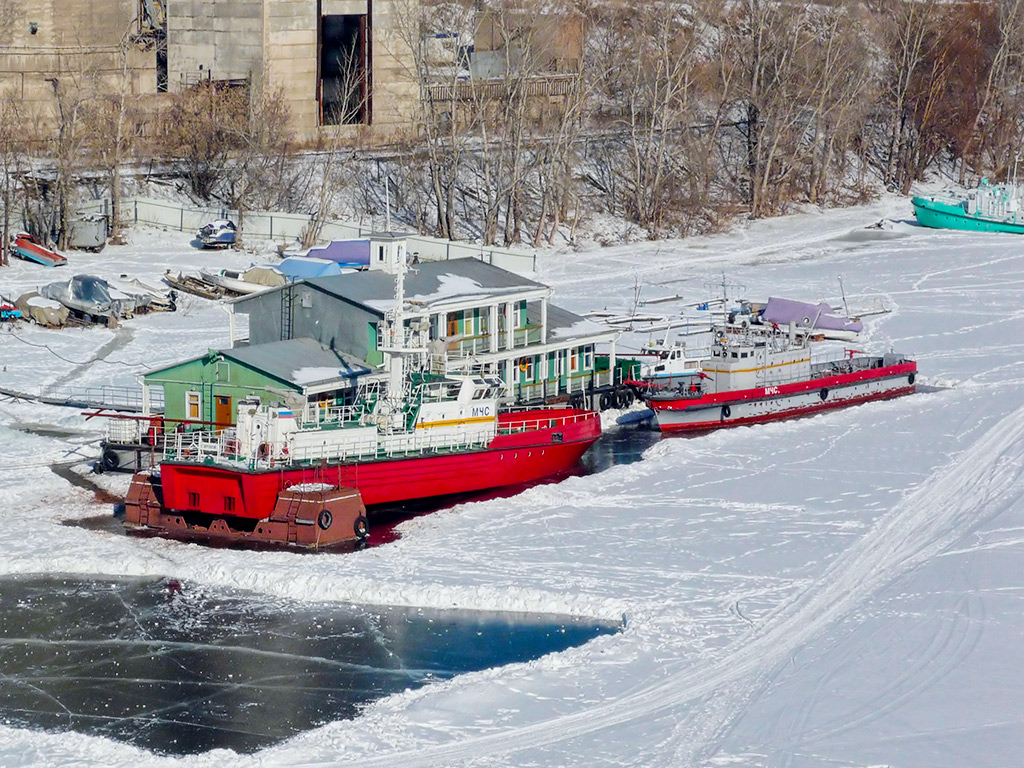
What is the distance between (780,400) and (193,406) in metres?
15.8

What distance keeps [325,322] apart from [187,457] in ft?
22.8

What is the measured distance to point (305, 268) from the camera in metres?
53.9

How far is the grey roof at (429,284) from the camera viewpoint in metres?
38.8

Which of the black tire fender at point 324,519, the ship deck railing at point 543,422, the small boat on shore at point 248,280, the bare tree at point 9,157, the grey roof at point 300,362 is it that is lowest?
the black tire fender at point 324,519

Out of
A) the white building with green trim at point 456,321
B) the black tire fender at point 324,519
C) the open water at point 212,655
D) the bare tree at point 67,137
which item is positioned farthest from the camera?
the bare tree at point 67,137

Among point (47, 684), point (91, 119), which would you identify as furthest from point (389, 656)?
point (91, 119)

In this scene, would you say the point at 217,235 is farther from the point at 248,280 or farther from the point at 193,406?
the point at 193,406

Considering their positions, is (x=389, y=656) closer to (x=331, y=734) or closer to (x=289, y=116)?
(x=331, y=734)

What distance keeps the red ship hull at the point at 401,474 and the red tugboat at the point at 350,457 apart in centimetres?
2

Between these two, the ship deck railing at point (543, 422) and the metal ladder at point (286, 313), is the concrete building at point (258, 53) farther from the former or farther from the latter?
the ship deck railing at point (543, 422)

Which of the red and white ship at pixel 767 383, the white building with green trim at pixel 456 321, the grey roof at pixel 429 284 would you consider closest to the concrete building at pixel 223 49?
the grey roof at pixel 429 284

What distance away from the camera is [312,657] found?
26.1 metres

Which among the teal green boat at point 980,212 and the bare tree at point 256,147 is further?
the teal green boat at point 980,212

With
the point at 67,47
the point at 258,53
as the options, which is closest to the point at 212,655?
the point at 258,53
